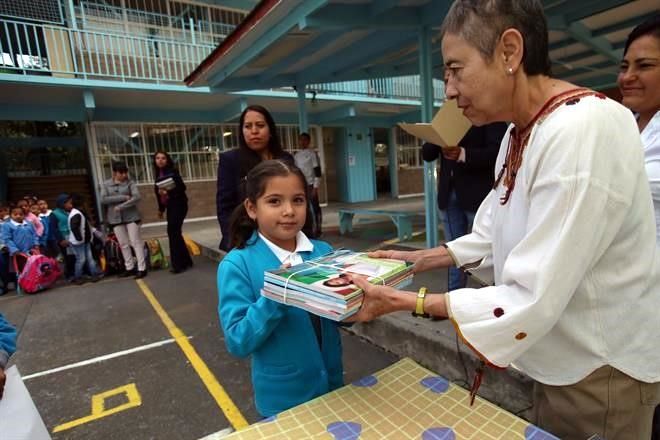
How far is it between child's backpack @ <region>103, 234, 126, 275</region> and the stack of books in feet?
20.2

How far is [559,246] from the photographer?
0.83 m

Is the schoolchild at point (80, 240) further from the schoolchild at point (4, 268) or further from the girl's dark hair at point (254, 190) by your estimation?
the girl's dark hair at point (254, 190)

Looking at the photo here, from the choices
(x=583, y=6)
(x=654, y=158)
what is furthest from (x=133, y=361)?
(x=583, y=6)

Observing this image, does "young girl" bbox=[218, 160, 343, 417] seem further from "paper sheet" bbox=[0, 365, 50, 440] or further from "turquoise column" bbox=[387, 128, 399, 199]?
"turquoise column" bbox=[387, 128, 399, 199]

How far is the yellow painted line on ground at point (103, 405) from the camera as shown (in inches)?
99.0

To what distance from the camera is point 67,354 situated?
358cm

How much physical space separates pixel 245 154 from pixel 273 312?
190 centimetres

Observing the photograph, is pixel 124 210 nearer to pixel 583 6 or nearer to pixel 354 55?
pixel 354 55

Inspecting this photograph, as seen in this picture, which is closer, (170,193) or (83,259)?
(170,193)

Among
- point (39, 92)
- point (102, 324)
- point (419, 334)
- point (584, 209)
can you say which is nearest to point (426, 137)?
point (419, 334)

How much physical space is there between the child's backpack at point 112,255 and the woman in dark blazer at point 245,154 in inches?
172

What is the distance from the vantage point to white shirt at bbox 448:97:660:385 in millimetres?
827

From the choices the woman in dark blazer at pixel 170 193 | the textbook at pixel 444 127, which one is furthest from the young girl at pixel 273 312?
the woman in dark blazer at pixel 170 193

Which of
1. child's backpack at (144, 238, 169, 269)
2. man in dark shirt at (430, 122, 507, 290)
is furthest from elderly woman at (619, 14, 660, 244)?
child's backpack at (144, 238, 169, 269)
